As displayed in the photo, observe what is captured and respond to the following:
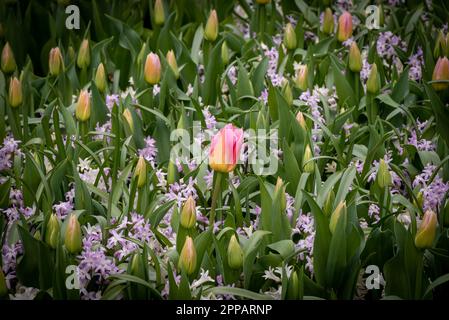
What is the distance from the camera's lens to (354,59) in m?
2.75

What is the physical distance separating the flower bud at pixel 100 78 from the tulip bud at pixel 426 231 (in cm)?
130

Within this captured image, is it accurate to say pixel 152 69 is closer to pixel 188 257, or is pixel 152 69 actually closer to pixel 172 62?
pixel 172 62

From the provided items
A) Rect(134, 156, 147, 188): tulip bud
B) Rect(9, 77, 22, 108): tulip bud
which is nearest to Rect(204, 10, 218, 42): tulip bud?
Rect(9, 77, 22, 108): tulip bud

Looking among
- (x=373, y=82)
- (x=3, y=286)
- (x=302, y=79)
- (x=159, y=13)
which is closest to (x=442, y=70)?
(x=373, y=82)

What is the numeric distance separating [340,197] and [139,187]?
0.54 metres

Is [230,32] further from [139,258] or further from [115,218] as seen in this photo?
[139,258]

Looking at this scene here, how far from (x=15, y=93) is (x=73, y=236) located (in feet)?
2.60

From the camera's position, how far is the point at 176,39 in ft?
9.86

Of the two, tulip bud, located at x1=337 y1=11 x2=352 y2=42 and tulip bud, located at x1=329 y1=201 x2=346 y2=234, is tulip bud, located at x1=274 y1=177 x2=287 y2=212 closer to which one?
tulip bud, located at x1=329 y1=201 x2=346 y2=234

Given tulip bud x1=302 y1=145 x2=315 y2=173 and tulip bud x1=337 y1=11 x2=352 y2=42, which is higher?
tulip bud x1=337 y1=11 x2=352 y2=42

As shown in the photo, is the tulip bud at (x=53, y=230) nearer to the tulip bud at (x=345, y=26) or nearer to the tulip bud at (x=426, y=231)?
the tulip bud at (x=426, y=231)

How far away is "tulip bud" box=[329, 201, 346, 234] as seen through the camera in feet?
6.29

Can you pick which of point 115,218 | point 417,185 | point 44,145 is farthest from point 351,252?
point 44,145

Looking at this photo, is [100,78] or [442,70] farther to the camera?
[100,78]
